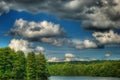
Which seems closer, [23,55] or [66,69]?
[23,55]

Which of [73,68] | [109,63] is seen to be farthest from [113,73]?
[73,68]

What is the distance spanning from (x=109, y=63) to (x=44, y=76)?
2582 inches

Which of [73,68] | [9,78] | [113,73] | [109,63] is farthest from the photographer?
[73,68]

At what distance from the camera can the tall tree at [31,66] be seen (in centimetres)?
Answer: 7831

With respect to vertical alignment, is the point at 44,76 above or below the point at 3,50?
below

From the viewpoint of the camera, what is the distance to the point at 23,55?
7938 cm

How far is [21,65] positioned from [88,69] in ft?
248

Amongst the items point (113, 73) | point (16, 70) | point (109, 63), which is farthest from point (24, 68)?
point (109, 63)

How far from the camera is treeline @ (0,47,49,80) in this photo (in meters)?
77.9

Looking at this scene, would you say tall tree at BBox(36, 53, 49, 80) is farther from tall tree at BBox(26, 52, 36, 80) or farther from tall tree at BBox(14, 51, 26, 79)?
tall tree at BBox(14, 51, 26, 79)

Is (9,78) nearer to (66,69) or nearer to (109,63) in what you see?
(109,63)

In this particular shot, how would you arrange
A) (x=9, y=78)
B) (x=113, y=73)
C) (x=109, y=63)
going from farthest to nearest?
(x=109, y=63), (x=113, y=73), (x=9, y=78)

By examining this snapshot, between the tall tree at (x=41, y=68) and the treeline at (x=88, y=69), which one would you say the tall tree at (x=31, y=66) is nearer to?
the tall tree at (x=41, y=68)

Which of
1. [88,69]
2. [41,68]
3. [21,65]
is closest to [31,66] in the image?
[21,65]
